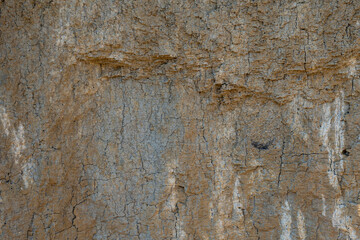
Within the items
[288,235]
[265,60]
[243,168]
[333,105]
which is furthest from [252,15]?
[288,235]

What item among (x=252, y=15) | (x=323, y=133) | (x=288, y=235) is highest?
(x=252, y=15)

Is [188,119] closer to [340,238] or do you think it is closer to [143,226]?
[143,226]

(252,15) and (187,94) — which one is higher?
(252,15)

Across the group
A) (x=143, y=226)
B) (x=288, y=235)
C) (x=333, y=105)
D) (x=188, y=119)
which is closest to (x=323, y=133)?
(x=333, y=105)

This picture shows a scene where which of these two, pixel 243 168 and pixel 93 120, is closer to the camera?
pixel 93 120

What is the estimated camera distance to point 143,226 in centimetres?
216

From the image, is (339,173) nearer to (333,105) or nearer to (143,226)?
(333,105)

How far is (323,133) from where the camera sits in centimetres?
215

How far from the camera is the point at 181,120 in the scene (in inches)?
85.4

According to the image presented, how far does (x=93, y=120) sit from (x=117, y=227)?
2.27 feet

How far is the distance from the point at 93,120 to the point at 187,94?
1.99 ft

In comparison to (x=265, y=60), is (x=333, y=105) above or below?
below

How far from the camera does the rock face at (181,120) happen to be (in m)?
1.91

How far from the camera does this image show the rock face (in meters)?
1.91
